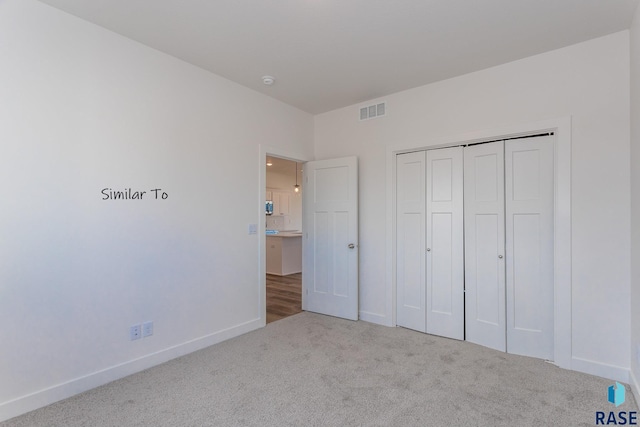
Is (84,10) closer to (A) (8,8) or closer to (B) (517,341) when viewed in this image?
(A) (8,8)

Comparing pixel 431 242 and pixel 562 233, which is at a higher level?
pixel 562 233

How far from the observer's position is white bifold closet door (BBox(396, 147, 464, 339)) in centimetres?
336

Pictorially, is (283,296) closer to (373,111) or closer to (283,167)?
(373,111)

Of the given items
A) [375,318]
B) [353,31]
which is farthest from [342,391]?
[353,31]

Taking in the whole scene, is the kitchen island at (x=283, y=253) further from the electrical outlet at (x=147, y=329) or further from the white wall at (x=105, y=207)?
the electrical outlet at (x=147, y=329)

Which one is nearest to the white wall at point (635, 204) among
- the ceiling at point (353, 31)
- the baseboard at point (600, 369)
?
the baseboard at point (600, 369)

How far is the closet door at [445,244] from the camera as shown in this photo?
11.0ft

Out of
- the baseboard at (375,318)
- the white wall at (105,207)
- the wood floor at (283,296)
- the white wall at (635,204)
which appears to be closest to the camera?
the white wall at (105,207)

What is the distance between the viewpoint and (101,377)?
8.07 ft

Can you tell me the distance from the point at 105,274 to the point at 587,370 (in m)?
3.84

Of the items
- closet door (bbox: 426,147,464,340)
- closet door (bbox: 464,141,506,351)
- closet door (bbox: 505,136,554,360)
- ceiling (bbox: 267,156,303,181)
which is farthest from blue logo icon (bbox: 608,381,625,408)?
ceiling (bbox: 267,156,303,181)

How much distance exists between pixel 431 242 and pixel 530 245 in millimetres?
899

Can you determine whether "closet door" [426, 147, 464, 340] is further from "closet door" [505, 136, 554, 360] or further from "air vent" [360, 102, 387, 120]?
"air vent" [360, 102, 387, 120]

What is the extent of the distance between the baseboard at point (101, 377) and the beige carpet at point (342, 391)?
62mm
